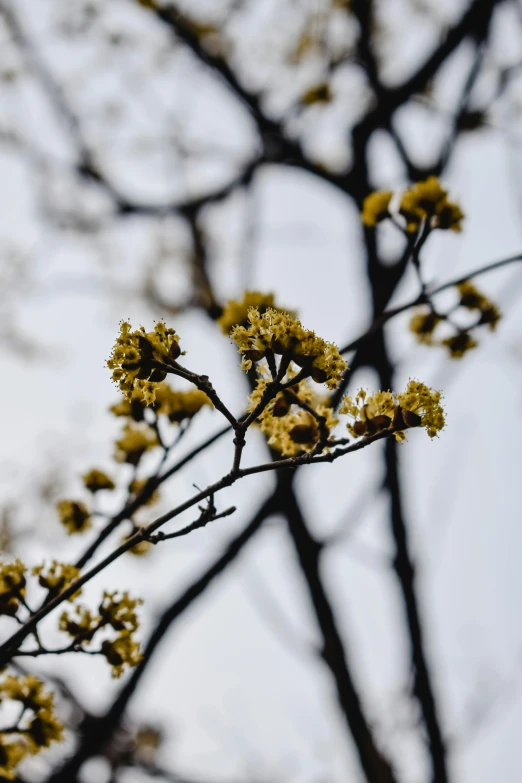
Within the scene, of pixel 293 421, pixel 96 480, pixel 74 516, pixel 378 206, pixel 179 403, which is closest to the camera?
pixel 293 421

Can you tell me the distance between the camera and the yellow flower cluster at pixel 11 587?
196 centimetres

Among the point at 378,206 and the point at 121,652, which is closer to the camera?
the point at 121,652

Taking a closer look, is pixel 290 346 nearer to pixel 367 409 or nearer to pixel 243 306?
pixel 367 409

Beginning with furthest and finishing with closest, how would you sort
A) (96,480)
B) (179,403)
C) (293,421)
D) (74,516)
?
(96,480)
(74,516)
(179,403)
(293,421)

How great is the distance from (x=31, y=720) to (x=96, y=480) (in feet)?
3.28

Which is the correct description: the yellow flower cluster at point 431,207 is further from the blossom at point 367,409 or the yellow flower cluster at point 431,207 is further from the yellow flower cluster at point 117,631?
the yellow flower cluster at point 117,631

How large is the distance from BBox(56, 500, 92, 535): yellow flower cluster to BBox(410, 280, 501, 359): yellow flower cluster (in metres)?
1.78

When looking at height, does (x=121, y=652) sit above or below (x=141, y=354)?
below

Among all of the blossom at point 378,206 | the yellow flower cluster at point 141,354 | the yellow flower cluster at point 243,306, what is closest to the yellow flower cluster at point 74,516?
the yellow flower cluster at point 243,306

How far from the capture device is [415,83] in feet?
16.7

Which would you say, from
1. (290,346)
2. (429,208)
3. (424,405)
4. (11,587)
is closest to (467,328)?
(429,208)

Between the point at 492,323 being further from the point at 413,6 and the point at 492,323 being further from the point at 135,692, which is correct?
the point at 413,6

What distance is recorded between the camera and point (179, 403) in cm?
246

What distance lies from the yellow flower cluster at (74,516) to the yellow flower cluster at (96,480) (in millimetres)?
142
